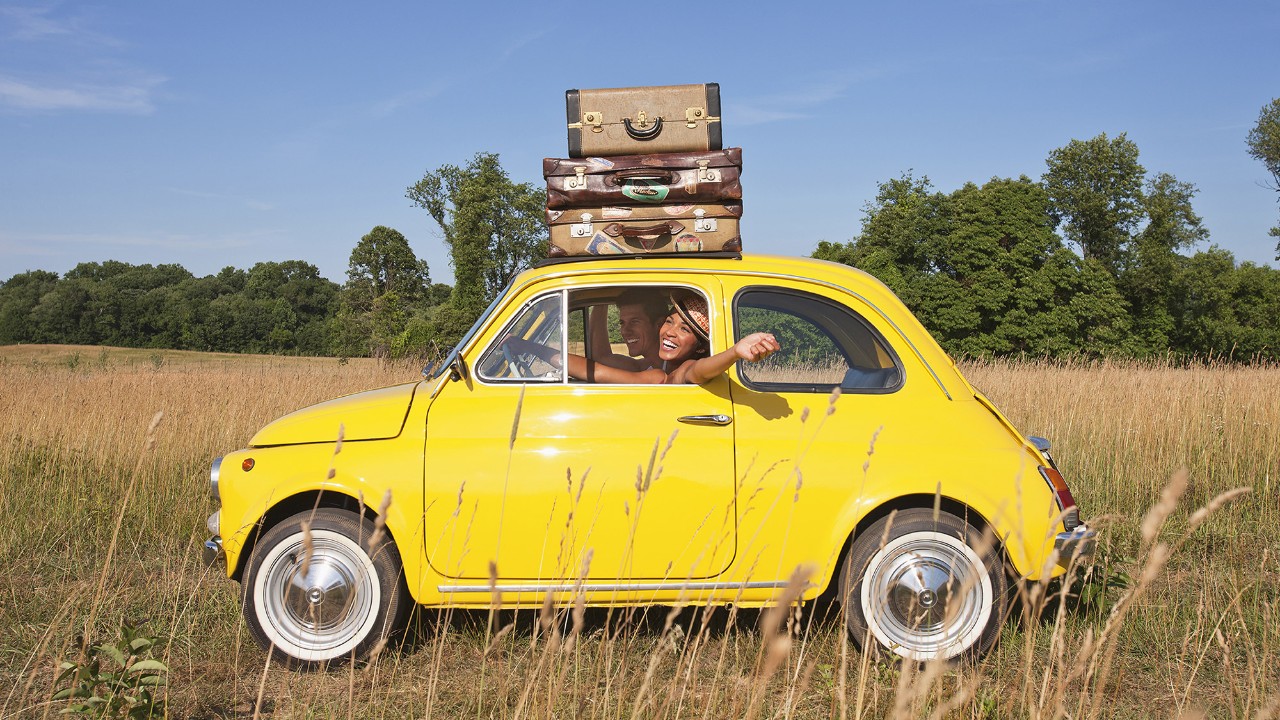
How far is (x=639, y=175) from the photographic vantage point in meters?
4.82

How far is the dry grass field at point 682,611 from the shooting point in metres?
2.82

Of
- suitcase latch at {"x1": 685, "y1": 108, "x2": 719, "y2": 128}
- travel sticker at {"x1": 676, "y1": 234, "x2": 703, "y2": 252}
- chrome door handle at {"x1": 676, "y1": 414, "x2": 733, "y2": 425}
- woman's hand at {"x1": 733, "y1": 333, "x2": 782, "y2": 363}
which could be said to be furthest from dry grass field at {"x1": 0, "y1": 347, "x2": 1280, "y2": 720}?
suitcase latch at {"x1": 685, "y1": 108, "x2": 719, "y2": 128}

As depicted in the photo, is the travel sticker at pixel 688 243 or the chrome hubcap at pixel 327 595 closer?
the chrome hubcap at pixel 327 595

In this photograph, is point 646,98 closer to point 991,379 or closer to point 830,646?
point 830,646

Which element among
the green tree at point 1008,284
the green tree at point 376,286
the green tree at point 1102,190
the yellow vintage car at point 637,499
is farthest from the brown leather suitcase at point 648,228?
the green tree at point 376,286

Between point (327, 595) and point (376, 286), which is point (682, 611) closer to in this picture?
point (327, 595)

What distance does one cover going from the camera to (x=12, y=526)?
6.96 m

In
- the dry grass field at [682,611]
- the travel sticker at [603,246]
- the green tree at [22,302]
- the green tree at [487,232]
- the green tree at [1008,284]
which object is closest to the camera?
the dry grass field at [682,611]

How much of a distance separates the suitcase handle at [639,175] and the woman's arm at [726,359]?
104 centimetres

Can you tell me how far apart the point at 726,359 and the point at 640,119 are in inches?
69.3

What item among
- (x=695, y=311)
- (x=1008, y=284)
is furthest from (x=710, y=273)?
(x=1008, y=284)

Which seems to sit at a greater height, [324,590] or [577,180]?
[577,180]

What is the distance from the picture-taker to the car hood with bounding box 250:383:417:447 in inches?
167

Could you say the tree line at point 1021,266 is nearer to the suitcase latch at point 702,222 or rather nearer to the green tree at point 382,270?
the green tree at point 382,270
